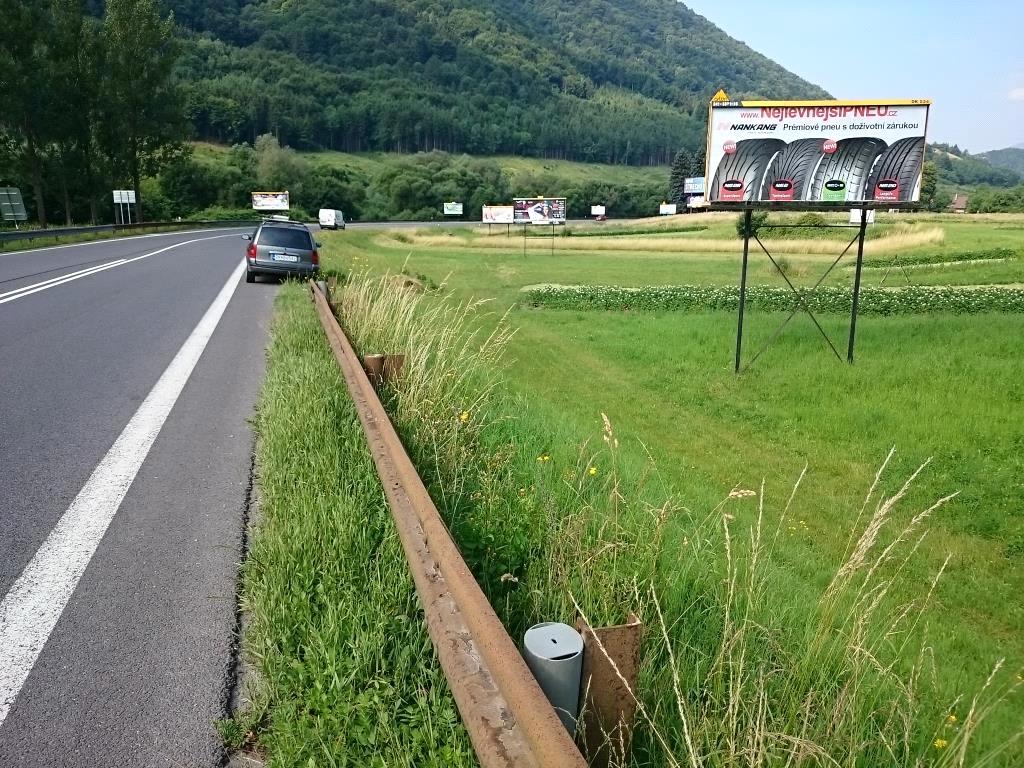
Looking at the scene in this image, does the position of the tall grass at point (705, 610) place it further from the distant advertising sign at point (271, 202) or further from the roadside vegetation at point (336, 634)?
the distant advertising sign at point (271, 202)

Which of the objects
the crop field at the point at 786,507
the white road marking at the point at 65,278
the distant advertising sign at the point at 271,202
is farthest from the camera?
the distant advertising sign at the point at 271,202

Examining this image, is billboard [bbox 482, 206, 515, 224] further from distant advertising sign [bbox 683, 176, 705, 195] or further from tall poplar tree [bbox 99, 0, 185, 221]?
distant advertising sign [bbox 683, 176, 705, 195]

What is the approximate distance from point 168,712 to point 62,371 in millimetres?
6558

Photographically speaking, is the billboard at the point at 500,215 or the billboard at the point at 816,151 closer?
the billboard at the point at 816,151

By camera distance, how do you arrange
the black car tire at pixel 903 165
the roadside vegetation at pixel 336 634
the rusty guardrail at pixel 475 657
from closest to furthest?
the rusty guardrail at pixel 475 657 → the roadside vegetation at pixel 336 634 → the black car tire at pixel 903 165

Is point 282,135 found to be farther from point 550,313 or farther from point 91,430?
point 91,430

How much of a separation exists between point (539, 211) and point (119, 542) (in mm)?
54129

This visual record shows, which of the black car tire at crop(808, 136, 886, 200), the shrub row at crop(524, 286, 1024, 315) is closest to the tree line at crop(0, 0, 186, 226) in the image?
the shrub row at crop(524, 286, 1024, 315)

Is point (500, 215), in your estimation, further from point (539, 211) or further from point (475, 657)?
point (475, 657)

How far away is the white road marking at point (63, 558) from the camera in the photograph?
3.01m

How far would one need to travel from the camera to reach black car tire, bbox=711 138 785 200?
11672 mm

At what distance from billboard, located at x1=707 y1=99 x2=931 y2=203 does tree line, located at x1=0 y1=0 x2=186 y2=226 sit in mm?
41278

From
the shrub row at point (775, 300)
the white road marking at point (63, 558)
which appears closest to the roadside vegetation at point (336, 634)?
the white road marking at point (63, 558)

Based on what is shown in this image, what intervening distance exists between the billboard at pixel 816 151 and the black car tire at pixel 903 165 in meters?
0.01
